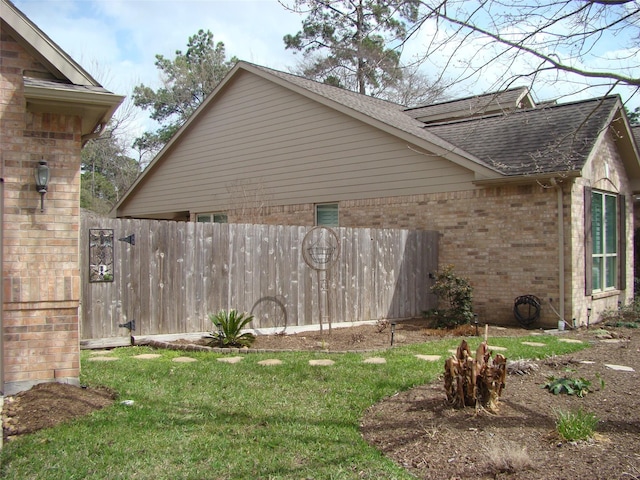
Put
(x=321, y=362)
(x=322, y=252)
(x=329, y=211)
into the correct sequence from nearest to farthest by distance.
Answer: (x=321, y=362), (x=322, y=252), (x=329, y=211)

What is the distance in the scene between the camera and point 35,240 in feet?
18.8

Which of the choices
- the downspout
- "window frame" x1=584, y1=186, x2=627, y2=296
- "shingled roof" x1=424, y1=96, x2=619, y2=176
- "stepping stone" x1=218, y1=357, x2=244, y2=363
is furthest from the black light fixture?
"window frame" x1=584, y1=186, x2=627, y2=296

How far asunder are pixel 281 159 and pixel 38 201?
1014cm

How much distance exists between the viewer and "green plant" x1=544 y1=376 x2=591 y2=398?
18.1 ft

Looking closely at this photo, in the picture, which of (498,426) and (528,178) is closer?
(498,426)

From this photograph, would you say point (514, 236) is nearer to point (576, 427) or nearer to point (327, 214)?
point (327, 214)

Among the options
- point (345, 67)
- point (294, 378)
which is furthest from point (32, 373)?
point (345, 67)

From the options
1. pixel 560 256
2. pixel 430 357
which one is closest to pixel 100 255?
pixel 430 357

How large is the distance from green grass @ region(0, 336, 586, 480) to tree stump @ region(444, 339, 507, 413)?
90cm

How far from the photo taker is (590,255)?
11.3 meters

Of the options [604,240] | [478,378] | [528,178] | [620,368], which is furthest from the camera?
[604,240]

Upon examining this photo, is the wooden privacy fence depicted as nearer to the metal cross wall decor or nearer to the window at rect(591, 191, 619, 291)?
the metal cross wall decor

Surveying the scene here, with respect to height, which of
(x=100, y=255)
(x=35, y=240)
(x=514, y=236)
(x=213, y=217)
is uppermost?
(x=213, y=217)

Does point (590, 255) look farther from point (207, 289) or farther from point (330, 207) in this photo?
point (207, 289)
